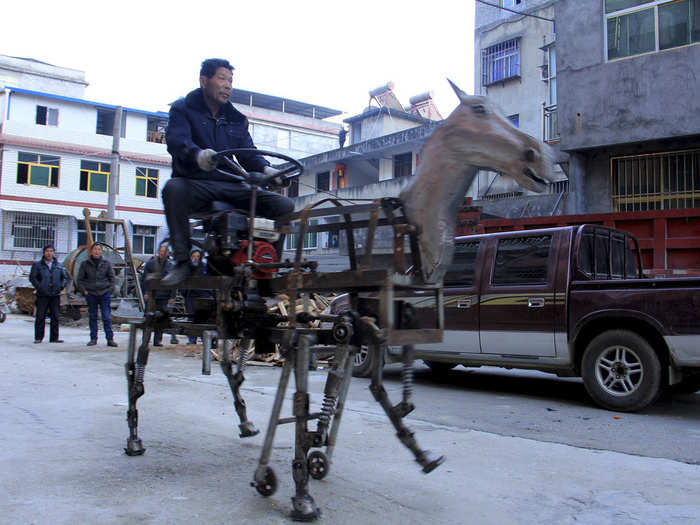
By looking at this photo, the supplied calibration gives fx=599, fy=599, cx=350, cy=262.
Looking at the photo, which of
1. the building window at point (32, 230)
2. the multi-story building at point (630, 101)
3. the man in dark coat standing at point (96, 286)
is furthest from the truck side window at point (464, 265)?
the building window at point (32, 230)

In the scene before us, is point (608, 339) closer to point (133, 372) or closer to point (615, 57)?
point (133, 372)

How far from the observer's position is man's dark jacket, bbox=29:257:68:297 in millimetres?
11266

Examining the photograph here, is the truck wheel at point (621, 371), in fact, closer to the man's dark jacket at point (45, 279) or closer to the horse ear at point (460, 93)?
the horse ear at point (460, 93)

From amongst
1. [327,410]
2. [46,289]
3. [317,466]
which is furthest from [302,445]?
[46,289]

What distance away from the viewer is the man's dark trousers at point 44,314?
11.3 metres

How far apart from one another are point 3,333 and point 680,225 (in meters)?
13.6

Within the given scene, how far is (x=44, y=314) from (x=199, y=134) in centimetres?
901

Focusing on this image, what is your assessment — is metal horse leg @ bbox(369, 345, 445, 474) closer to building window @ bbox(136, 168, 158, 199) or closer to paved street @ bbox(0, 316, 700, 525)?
paved street @ bbox(0, 316, 700, 525)

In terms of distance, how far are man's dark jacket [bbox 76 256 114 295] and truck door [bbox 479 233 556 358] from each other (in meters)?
7.45

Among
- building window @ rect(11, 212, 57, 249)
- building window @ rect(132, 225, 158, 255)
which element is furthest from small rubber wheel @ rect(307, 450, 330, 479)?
building window @ rect(132, 225, 158, 255)

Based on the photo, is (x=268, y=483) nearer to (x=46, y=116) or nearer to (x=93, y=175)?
(x=93, y=175)

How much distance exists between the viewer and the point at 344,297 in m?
8.20

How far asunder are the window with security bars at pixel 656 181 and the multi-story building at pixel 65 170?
85.4 ft

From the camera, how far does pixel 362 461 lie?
4.04 m
